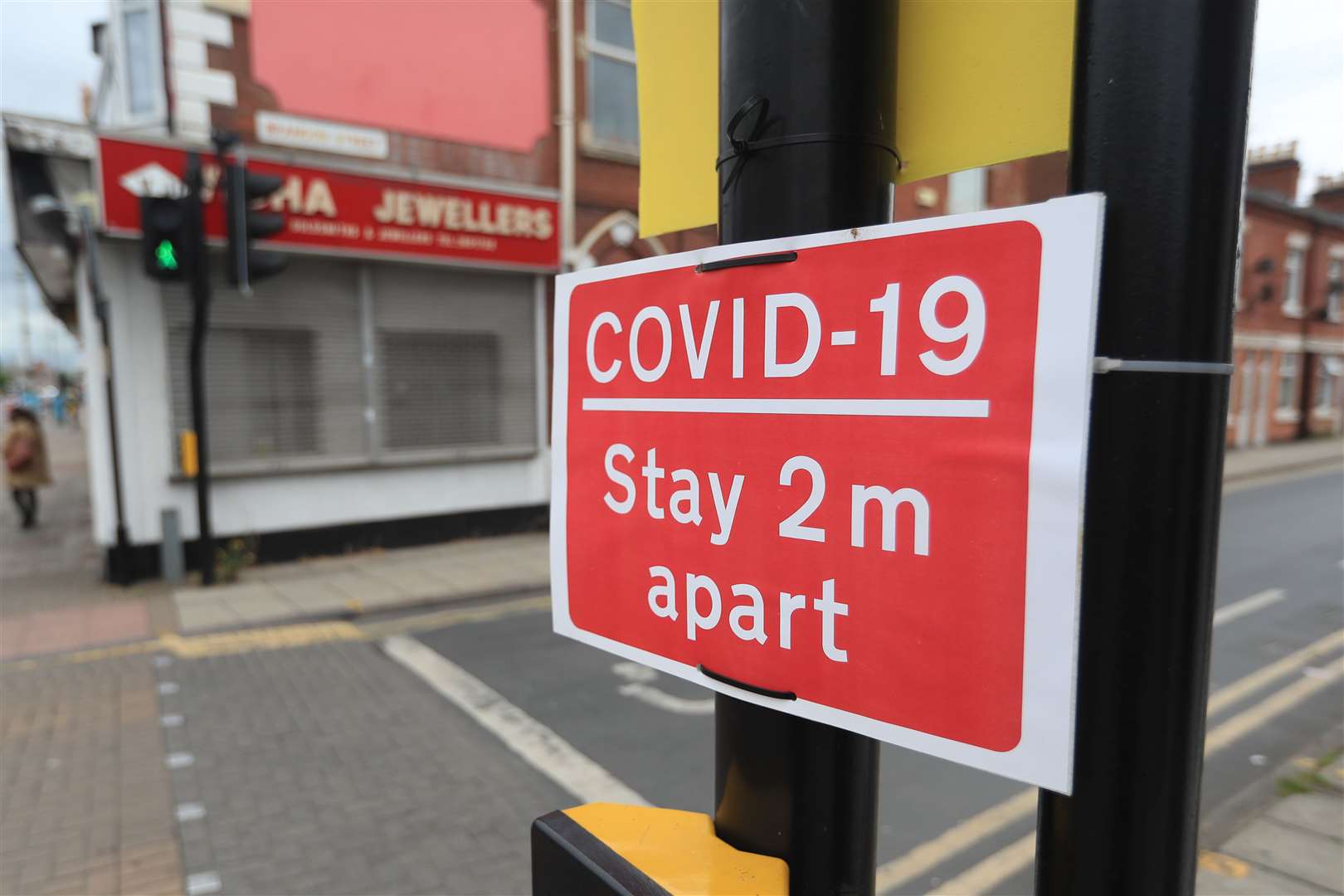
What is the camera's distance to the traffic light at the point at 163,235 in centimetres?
737

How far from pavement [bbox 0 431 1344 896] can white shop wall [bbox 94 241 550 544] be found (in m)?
1.37

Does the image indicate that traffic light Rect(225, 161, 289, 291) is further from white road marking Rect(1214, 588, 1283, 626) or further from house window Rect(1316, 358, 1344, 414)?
house window Rect(1316, 358, 1344, 414)

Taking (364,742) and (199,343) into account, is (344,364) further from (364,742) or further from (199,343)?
(364,742)

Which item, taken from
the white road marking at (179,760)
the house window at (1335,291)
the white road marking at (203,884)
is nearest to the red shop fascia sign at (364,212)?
the white road marking at (179,760)

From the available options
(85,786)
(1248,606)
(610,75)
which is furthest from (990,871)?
(610,75)

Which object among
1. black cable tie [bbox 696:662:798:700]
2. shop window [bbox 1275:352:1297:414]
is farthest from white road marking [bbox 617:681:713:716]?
shop window [bbox 1275:352:1297:414]

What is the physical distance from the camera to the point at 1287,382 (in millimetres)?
25016

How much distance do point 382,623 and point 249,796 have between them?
3184 mm

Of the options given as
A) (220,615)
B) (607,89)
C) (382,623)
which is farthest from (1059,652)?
(607,89)

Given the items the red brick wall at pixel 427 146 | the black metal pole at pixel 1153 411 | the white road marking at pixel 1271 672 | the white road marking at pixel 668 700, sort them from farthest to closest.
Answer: the red brick wall at pixel 427 146
the white road marking at pixel 1271 672
the white road marking at pixel 668 700
the black metal pole at pixel 1153 411

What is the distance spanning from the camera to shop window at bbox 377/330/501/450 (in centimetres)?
970

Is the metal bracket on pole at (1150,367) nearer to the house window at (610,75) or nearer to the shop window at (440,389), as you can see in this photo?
the shop window at (440,389)

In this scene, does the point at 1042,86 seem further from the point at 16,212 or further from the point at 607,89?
the point at 607,89

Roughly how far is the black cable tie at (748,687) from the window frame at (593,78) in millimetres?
10542
